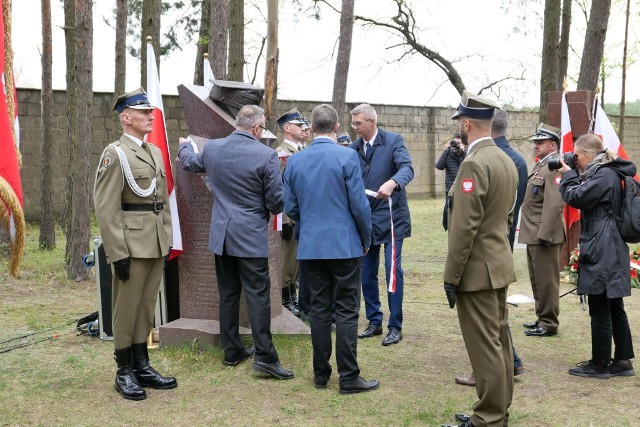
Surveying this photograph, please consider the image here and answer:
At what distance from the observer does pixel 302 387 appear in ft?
18.1

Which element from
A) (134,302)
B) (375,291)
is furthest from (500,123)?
(134,302)

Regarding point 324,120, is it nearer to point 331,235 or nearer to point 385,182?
point 331,235

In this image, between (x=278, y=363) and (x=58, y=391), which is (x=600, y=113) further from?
(x=58, y=391)

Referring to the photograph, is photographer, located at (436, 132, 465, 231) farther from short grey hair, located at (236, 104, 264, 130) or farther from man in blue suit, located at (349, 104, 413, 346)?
short grey hair, located at (236, 104, 264, 130)

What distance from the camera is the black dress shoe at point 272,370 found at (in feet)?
18.6

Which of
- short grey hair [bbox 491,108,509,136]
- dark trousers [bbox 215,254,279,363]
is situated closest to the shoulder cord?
dark trousers [bbox 215,254,279,363]

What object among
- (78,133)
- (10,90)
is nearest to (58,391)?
(10,90)

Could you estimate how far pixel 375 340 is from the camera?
6887mm

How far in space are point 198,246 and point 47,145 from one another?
815 centimetres

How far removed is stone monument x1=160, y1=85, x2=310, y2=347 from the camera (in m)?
6.25

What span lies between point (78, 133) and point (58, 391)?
5400mm

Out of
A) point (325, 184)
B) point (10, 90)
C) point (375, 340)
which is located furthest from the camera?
point (375, 340)

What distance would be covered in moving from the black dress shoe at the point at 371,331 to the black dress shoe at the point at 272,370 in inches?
54.4

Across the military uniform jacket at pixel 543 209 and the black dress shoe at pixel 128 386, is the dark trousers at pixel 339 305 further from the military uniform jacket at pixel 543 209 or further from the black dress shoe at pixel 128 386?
the military uniform jacket at pixel 543 209
